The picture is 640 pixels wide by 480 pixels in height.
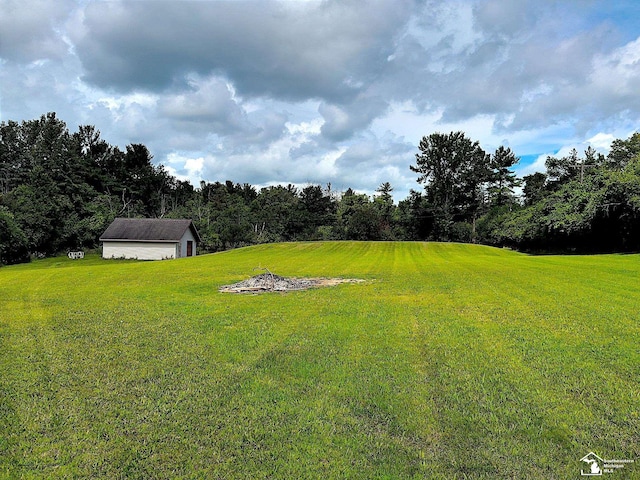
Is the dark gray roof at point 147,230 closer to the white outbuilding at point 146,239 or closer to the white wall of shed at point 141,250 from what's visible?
the white outbuilding at point 146,239

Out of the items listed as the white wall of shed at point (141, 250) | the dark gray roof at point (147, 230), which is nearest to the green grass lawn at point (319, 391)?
the white wall of shed at point (141, 250)

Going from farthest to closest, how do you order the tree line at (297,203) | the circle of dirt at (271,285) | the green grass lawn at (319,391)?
the tree line at (297,203), the circle of dirt at (271,285), the green grass lawn at (319,391)

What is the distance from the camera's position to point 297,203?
78812 millimetres

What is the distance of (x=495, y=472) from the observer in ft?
11.3

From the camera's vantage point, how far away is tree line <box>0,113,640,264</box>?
4069 cm

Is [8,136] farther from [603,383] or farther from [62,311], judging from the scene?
[603,383]

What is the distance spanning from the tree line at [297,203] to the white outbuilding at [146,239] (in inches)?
306

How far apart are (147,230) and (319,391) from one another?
4246 cm

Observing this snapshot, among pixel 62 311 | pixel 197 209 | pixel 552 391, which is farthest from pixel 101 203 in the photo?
pixel 552 391

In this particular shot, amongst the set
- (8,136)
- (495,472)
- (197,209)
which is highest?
(8,136)

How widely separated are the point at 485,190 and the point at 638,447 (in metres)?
71.3

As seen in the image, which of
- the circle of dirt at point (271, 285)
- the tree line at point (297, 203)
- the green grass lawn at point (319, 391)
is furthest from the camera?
the tree line at point (297, 203)

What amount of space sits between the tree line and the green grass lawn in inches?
1323

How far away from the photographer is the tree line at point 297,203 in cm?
4069
